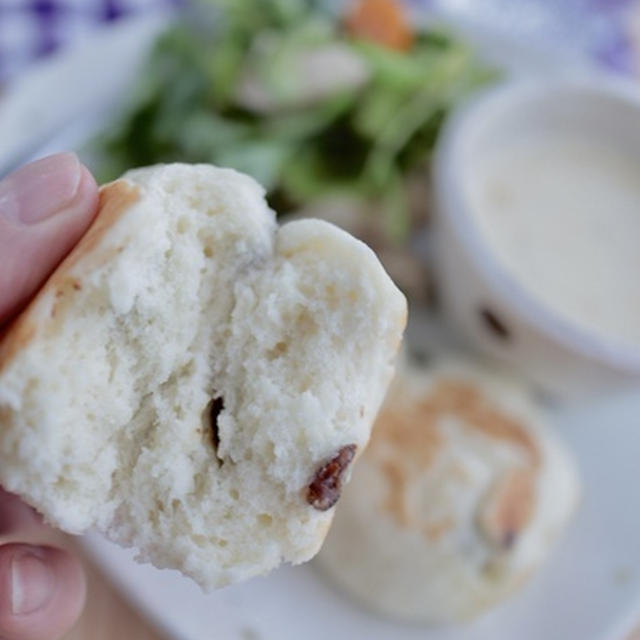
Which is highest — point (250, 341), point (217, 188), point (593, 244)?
point (217, 188)

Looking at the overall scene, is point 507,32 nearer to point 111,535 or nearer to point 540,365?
point 540,365

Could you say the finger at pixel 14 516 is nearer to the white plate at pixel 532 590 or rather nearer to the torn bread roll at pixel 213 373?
the white plate at pixel 532 590

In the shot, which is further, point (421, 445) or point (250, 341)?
point (421, 445)

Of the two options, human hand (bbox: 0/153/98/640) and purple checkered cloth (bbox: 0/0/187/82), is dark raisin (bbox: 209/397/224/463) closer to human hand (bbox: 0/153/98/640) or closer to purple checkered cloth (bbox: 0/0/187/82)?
human hand (bbox: 0/153/98/640)

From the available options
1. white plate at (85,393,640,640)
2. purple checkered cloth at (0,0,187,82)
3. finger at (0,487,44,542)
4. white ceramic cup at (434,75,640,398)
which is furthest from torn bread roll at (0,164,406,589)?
purple checkered cloth at (0,0,187,82)

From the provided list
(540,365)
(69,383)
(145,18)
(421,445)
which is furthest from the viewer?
(145,18)

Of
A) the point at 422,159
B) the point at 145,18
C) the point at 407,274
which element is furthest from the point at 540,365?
the point at 145,18

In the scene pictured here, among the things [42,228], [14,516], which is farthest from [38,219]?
[14,516]
